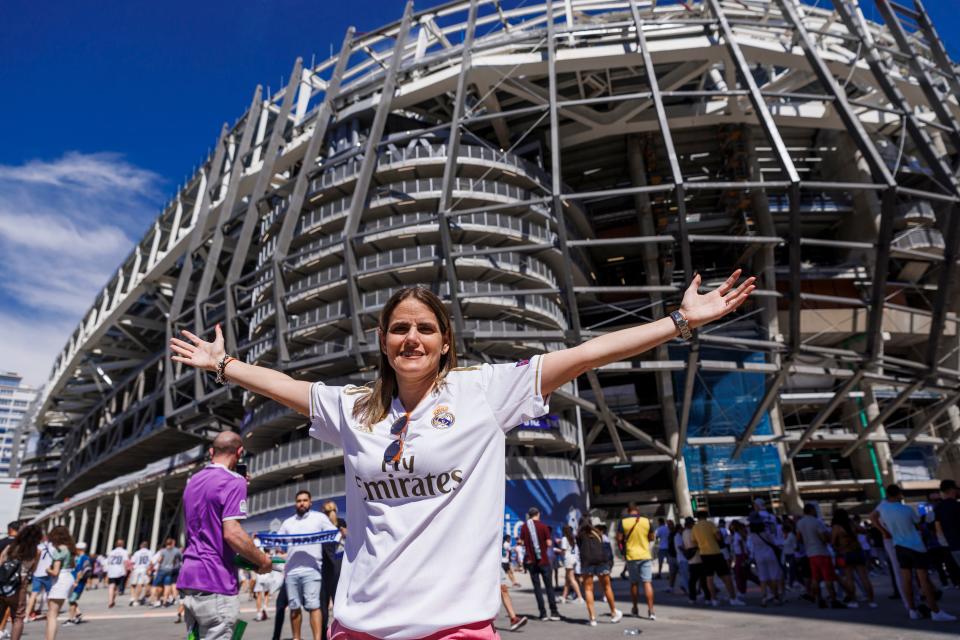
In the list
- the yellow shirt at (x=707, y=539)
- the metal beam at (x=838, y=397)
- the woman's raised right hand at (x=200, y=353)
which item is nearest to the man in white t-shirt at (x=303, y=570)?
the woman's raised right hand at (x=200, y=353)

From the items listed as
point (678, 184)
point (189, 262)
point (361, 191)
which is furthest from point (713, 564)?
point (189, 262)

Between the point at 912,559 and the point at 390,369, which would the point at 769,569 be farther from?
the point at 390,369

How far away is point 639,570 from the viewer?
974 cm

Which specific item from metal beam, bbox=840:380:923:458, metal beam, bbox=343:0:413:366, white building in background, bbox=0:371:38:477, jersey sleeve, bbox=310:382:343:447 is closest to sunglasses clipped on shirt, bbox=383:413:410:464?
jersey sleeve, bbox=310:382:343:447

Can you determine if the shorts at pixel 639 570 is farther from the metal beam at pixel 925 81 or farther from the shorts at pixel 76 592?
the metal beam at pixel 925 81

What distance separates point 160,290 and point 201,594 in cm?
4452

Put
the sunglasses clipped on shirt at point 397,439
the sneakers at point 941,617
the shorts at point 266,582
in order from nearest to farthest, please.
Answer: the sunglasses clipped on shirt at point 397,439 → the sneakers at point 941,617 → the shorts at point 266,582

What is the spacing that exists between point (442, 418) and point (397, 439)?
0.49ft

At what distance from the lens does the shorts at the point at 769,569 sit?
34.2 feet

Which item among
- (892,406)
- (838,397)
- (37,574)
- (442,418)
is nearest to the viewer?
(442,418)

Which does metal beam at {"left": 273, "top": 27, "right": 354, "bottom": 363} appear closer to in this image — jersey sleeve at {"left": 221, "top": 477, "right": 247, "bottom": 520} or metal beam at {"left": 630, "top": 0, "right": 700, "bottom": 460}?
metal beam at {"left": 630, "top": 0, "right": 700, "bottom": 460}

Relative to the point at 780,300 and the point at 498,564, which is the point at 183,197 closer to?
the point at 780,300

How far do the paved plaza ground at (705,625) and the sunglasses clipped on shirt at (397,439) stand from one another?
690 centimetres

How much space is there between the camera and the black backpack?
661 centimetres
